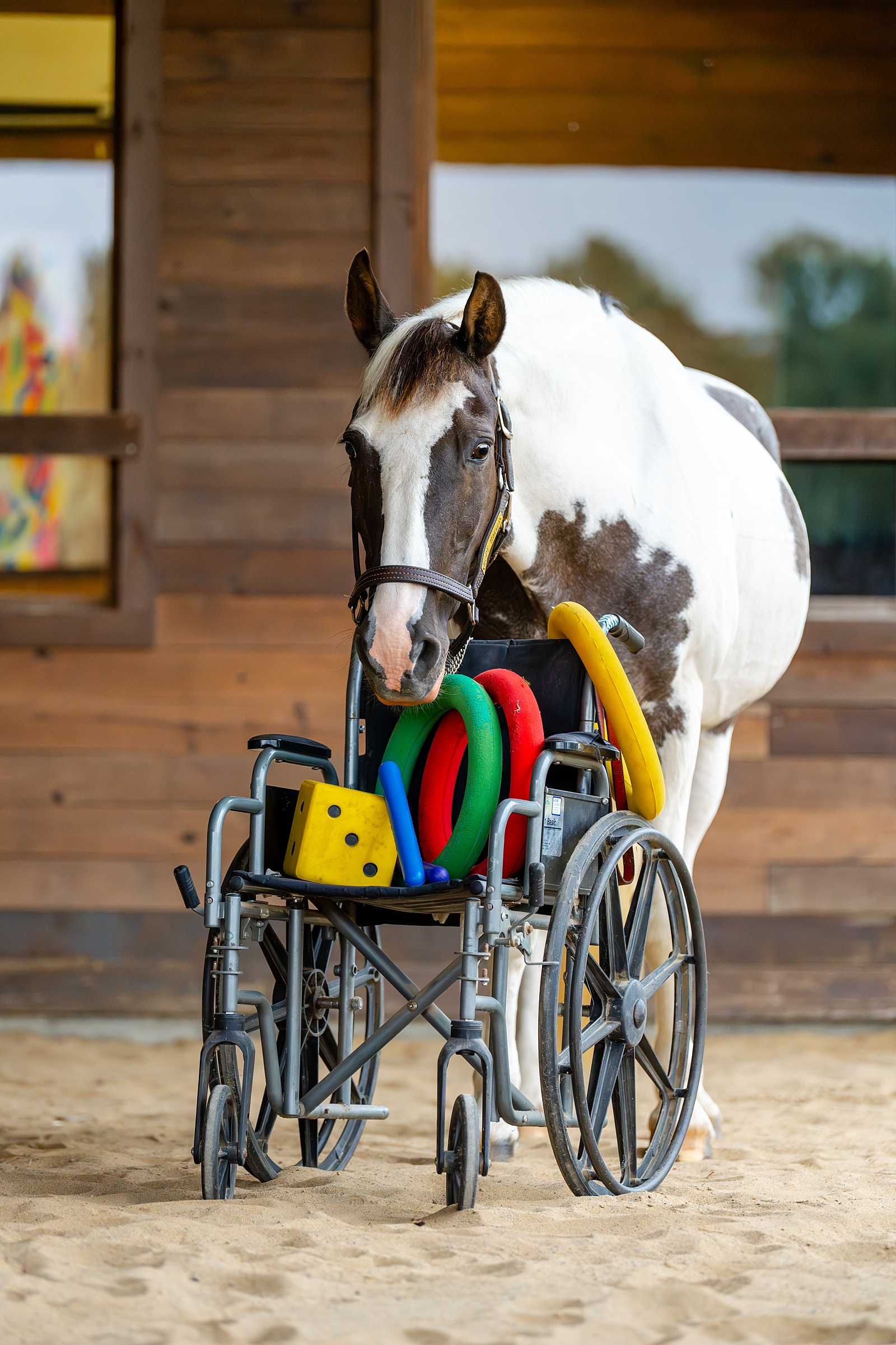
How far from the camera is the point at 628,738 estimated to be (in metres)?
2.28

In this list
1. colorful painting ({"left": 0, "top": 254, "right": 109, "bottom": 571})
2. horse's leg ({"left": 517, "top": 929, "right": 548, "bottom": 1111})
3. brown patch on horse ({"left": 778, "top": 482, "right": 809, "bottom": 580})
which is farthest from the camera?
colorful painting ({"left": 0, "top": 254, "right": 109, "bottom": 571})

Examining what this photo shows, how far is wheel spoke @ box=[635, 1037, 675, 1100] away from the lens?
7.60 feet

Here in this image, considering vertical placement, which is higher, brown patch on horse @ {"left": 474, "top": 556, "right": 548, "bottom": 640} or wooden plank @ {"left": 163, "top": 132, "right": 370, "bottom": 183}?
wooden plank @ {"left": 163, "top": 132, "right": 370, "bottom": 183}

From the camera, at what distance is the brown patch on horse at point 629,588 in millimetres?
2770

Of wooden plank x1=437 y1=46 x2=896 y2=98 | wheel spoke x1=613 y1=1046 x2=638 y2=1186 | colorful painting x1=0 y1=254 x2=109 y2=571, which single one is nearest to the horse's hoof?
wheel spoke x1=613 y1=1046 x2=638 y2=1186

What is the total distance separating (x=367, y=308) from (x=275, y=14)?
2322 mm

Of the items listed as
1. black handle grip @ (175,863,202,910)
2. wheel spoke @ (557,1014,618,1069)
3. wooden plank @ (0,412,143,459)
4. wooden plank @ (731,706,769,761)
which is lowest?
wheel spoke @ (557,1014,618,1069)

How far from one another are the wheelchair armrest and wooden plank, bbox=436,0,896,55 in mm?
4175

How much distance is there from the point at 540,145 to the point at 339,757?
9.52 ft

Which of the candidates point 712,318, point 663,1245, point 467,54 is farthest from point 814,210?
point 663,1245

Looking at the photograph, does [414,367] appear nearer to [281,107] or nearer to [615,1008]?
[615,1008]

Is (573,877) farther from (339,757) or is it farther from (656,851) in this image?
(339,757)

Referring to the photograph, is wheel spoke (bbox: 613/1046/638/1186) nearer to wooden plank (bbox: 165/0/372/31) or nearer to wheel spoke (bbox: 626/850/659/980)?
wheel spoke (bbox: 626/850/659/980)

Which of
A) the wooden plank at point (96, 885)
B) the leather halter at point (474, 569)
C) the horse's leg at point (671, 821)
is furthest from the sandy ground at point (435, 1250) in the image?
Result: the wooden plank at point (96, 885)
